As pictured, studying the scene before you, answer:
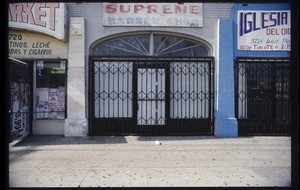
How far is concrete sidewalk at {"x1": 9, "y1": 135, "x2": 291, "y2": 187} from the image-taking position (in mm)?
5215

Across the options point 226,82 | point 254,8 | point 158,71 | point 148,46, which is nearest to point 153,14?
point 148,46

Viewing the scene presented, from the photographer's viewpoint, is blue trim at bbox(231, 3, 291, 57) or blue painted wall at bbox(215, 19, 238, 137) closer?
blue painted wall at bbox(215, 19, 238, 137)

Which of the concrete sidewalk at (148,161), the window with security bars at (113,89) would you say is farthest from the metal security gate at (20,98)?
the window with security bars at (113,89)

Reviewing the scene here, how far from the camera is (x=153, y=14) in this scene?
31.8 feet

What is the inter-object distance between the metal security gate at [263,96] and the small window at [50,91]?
6626 millimetres

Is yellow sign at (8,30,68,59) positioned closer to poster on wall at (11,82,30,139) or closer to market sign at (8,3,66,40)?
market sign at (8,3,66,40)

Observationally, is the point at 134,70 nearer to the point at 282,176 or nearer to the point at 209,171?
the point at 209,171

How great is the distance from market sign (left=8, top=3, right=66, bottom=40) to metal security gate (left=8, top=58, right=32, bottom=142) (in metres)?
1.44

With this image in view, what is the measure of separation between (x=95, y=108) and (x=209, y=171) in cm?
549

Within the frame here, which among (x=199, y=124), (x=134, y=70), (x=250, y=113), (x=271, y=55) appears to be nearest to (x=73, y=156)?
(x=134, y=70)

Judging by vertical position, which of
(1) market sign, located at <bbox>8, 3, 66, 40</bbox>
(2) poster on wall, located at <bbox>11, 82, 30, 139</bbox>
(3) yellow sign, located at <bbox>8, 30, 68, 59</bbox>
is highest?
(1) market sign, located at <bbox>8, 3, 66, 40</bbox>

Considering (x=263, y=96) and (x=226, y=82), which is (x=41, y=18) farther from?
(x=263, y=96)

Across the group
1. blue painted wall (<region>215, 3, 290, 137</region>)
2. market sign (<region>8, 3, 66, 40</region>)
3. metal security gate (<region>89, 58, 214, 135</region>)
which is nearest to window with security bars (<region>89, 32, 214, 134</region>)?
metal security gate (<region>89, 58, 214, 135</region>)

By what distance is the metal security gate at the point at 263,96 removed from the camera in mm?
9977
